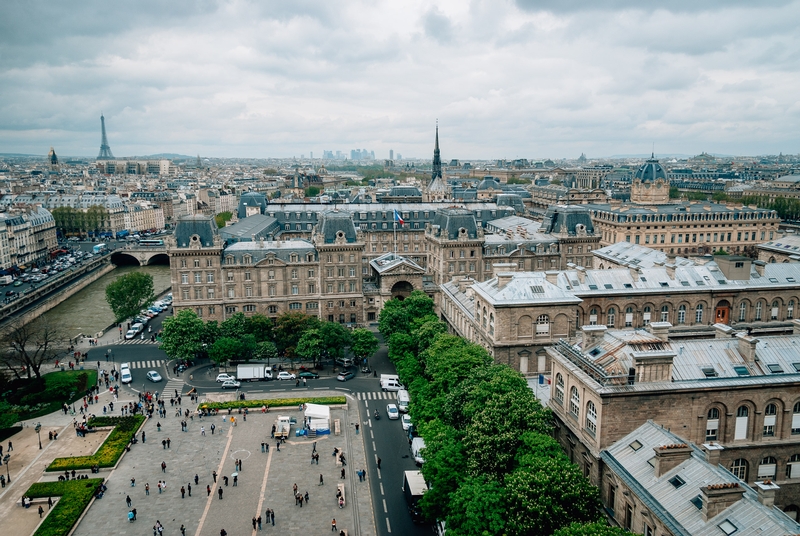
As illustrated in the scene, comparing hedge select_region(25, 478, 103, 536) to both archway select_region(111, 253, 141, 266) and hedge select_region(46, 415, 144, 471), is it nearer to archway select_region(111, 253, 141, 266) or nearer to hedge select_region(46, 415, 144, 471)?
hedge select_region(46, 415, 144, 471)

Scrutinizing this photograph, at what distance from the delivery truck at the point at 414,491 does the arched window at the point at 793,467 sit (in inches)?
1022

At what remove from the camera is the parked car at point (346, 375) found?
80.5 meters

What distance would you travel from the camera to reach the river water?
11338 cm

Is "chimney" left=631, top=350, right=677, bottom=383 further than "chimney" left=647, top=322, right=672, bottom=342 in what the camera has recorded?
No

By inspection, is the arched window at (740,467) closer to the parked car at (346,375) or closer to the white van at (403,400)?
the white van at (403,400)

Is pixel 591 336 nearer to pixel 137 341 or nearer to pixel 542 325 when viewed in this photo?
pixel 542 325

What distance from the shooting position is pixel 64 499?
51562mm

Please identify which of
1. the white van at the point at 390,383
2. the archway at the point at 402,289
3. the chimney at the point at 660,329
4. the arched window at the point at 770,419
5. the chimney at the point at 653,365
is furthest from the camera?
the archway at the point at 402,289

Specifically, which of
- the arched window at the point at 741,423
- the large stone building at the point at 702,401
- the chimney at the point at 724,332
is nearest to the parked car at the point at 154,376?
the large stone building at the point at 702,401

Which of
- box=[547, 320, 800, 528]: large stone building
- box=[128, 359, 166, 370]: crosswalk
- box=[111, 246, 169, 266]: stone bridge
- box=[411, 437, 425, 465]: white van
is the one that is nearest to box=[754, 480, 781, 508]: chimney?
box=[547, 320, 800, 528]: large stone building

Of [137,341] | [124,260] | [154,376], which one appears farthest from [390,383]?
[124,260]

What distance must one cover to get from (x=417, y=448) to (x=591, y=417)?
19.8 meters

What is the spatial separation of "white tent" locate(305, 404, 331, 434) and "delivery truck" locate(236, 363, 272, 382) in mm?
15754

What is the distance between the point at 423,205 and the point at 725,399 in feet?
325
